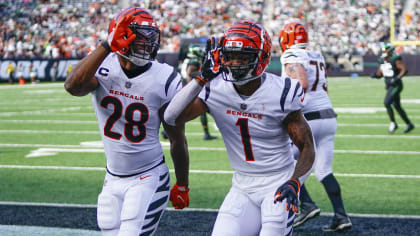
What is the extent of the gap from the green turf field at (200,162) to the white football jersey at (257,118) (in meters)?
3.08

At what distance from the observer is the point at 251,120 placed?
3451 millimetres

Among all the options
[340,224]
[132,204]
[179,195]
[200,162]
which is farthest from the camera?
[200,162]

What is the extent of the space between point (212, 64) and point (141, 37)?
0.53 m

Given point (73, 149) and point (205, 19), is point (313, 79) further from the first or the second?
point (205, 19)

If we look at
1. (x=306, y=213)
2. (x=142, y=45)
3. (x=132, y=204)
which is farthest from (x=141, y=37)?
(x=306, y=213)

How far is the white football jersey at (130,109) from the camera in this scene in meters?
3.66

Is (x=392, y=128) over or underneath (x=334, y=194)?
underneath

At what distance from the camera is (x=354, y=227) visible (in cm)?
574

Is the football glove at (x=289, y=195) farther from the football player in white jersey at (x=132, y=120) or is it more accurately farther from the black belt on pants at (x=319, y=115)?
the black belt on pants at (x=319, y=115)

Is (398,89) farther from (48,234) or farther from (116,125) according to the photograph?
(116,125)

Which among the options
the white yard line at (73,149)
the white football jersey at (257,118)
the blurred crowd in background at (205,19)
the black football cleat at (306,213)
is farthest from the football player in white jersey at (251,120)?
the blurred crowd in background at (205,19)

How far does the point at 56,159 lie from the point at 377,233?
561 centimetres

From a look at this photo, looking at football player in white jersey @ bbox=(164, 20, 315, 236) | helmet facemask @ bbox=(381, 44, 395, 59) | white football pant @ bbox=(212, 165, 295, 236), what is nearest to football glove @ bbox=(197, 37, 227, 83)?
football player in white jersey @ bbox=(164, 20, 315, 236)

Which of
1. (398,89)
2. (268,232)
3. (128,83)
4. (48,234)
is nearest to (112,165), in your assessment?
(128,83)
